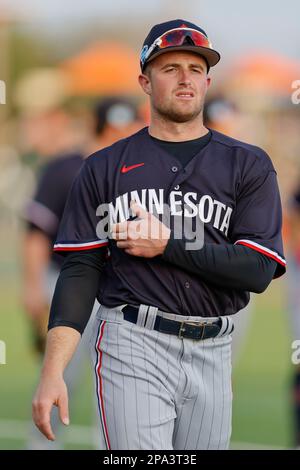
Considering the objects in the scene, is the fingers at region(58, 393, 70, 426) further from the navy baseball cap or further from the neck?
the navy baseball cap

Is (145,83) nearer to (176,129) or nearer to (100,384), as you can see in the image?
(176,129)

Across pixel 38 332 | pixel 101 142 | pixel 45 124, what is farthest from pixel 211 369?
pixel 45 124

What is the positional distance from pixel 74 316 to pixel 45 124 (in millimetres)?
5554

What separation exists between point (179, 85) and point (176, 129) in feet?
0.67

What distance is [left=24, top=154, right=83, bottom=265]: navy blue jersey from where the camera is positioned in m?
7.02

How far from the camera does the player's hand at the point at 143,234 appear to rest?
3.98 meters

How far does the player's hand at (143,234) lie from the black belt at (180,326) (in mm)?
248

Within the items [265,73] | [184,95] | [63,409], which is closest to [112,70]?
[265,73]

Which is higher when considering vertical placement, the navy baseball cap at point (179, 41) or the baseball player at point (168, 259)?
the navy baseball cap at point (179, 41)

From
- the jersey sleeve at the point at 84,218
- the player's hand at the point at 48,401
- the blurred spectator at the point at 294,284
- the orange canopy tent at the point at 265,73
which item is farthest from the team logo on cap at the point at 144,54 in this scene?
the orange canopy tent at the point at 265,73

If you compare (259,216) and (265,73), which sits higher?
(265,73)

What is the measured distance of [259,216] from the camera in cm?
416

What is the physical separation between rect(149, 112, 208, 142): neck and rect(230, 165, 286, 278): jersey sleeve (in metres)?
0.33

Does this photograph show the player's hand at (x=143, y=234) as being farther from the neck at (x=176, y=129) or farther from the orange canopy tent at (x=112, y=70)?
the orange canopy tent at (x=112, y=70)
